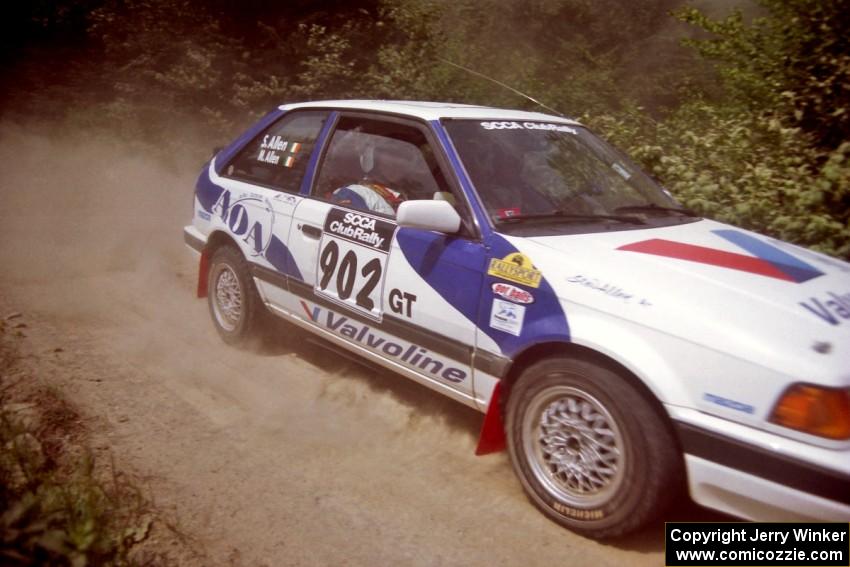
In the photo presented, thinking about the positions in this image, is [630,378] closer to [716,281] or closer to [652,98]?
[716,281]

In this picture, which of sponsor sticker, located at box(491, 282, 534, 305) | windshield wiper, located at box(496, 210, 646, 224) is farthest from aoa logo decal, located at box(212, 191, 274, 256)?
sponsor sticker, located at box(491, 282, 534, 305)

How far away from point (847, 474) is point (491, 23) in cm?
2299

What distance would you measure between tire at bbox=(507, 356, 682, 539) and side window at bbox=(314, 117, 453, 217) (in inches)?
45.2

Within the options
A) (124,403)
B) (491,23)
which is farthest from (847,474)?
(491,23)

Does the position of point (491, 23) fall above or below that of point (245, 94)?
above

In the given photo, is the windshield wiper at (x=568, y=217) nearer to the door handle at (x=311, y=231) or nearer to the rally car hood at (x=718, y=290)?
the rally car hood at (x=718, y=290)

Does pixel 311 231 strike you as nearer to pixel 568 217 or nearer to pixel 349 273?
pixel 349 273

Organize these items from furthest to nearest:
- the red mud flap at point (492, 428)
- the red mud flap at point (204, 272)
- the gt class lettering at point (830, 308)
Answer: the red mud flap at point (204, 272) → the red mud flap at point (492, 428) → the gt class lettering at point (830, 308)

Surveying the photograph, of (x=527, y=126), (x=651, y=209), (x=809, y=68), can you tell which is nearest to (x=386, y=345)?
(x=527, y=126)

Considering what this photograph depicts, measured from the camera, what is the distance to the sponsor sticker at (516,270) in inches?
123

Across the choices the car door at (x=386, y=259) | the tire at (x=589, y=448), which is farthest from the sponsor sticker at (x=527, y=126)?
the tire at (x=589, y=448)

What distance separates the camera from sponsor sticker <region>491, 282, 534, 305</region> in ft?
10.2

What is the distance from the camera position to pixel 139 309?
19.7 feet

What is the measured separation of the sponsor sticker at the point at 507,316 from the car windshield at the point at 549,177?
446 millimetres
